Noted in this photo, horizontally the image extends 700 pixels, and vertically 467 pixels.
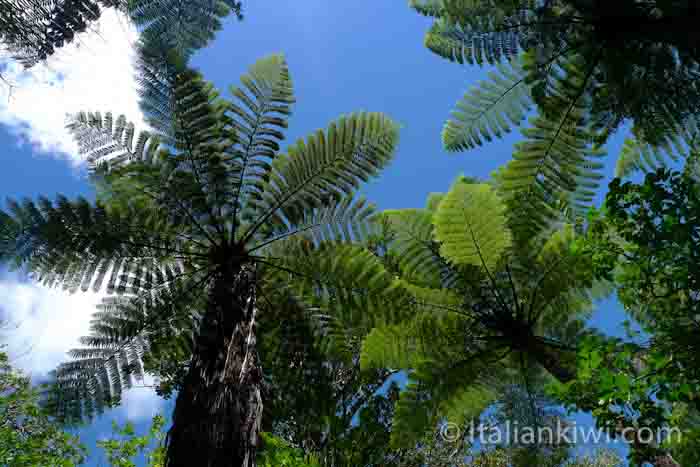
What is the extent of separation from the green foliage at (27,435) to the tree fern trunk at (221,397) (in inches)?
210

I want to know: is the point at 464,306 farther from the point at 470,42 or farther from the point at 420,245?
the point at 470,42

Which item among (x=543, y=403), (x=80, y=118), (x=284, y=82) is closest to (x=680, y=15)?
(x=284, y=82)

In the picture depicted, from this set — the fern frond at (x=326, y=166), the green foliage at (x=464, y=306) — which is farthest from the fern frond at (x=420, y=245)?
the fern frond at (x=326, y=166)

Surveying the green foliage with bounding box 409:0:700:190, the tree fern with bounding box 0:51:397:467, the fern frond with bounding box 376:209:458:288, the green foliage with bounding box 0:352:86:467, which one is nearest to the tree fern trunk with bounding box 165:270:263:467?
the tree fern with bounding box 0:51:397:467

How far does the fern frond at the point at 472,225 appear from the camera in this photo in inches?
163

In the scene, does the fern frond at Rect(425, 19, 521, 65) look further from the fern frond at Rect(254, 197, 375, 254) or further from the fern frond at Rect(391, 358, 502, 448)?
the fern frond at Rect(391, 358, 502, 448)

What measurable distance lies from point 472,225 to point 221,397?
8.87 feet

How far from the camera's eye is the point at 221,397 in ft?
7.98

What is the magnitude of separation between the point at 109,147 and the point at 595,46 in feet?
13.2

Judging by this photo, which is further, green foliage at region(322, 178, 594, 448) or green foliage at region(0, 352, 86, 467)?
green foliage at region(0, 352, 86, 467)

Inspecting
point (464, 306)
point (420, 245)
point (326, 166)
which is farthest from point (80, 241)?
point (464, 306)

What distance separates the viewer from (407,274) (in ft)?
16.9

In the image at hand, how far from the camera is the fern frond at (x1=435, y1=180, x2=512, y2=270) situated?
13.6 ft

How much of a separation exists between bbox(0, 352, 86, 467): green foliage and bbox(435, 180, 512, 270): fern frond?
618cm
